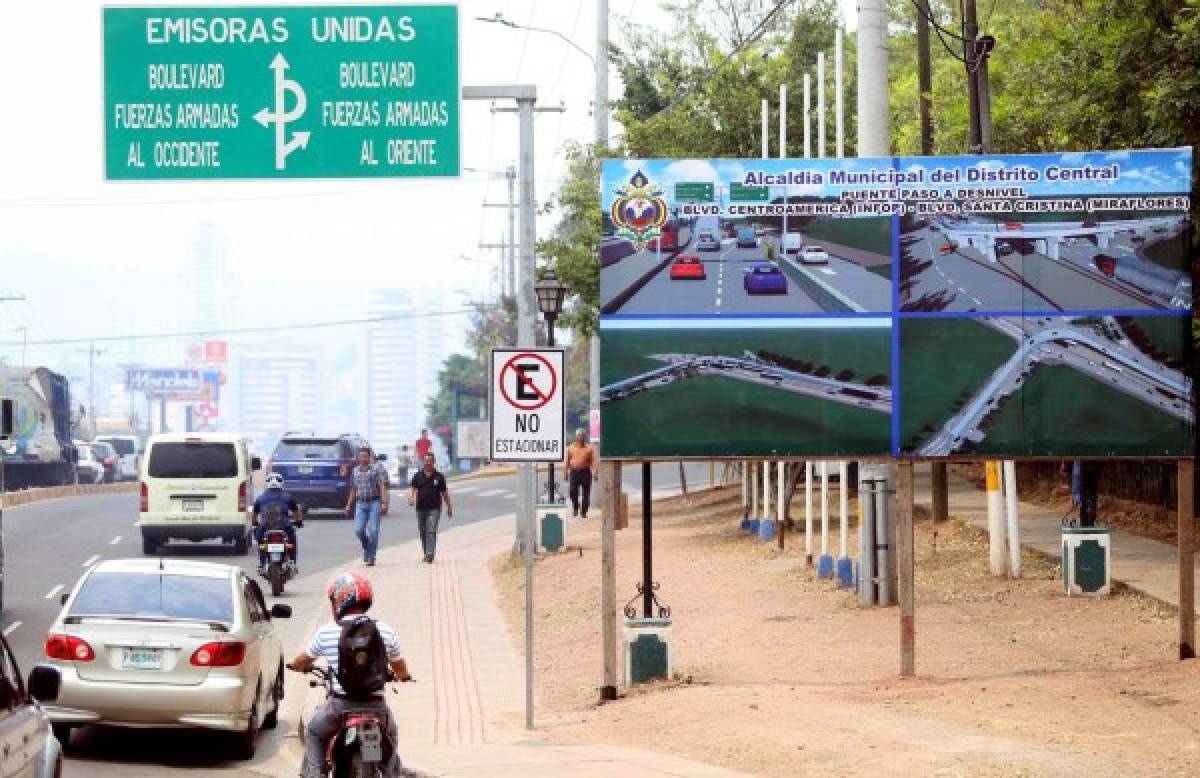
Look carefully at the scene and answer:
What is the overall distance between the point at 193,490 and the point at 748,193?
1985 centimetres

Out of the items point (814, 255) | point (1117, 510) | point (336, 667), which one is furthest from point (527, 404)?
point (1117, 510)

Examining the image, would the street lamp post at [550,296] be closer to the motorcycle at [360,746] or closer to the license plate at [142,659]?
the license plate at [142,659]

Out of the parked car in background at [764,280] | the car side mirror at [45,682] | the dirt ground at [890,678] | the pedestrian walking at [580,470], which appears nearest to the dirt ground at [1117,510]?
the dirt ground at [890,678]

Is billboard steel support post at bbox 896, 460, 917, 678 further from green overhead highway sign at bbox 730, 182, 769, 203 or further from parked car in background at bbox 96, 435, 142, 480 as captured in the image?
parked car in background at bbox 96, 435, 142, 480

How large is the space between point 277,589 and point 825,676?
1254 cm

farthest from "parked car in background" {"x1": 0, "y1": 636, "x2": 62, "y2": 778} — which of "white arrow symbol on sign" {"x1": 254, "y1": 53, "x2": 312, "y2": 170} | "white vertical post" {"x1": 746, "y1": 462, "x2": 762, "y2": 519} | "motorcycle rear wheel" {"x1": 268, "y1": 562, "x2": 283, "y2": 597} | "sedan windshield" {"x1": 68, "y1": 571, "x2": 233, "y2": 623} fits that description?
"white vertical post" {"x1": 746, "y1": 462, "x2": 762, "y2": 519}

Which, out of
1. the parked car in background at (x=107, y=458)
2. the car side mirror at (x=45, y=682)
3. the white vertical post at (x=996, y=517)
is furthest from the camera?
the parked car in background at (x=107, y=458)

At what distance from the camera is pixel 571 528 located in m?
43.0

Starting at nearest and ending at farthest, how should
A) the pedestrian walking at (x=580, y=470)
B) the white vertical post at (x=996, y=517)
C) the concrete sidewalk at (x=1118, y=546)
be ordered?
the concrete sidewalk at (x=1118, y=546) → the white vertical post at (x=996, y=517) → the pedestrian walking at (x=580, y=470)

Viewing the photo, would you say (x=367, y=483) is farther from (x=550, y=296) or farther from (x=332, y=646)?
(x=332, y=646)

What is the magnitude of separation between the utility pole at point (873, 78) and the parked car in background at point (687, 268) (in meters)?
4.73

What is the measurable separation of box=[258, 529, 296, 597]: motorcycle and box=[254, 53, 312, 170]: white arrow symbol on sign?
8574mm

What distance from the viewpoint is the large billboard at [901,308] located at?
62.6ft

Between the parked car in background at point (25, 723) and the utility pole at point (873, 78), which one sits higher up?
the utility pole at point (873, 78)
